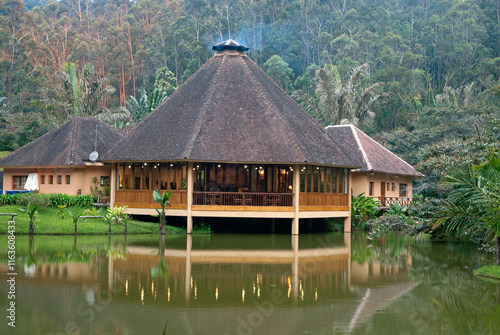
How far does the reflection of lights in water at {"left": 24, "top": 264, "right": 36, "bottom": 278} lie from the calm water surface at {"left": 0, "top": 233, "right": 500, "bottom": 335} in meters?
0.05

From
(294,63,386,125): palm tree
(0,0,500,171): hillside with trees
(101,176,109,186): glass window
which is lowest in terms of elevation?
(101,176,109,186): glass window

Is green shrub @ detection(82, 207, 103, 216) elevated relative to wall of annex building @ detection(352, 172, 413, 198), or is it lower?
lower

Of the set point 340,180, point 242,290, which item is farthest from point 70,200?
point 242,290

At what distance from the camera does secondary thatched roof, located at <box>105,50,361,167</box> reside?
1164 inches

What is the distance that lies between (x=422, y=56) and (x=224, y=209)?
5327 cm

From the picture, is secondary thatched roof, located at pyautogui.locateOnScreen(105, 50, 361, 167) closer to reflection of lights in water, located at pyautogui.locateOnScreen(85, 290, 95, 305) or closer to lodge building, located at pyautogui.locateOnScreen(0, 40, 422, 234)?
lodge building, located at pyautogui.locateOnScreen(0, 40, 422, 234)

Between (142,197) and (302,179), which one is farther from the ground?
(302,179)

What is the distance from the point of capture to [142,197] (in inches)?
1226

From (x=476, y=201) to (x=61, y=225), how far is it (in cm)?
1705

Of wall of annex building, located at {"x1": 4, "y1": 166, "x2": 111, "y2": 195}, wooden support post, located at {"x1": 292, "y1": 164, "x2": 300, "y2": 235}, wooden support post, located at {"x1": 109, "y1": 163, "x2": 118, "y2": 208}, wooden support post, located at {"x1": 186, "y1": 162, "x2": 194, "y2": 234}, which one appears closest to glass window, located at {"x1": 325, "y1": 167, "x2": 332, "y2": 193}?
wooden support post, located at {"x1": 292, "y1": 164, "x2": 300, "y2": 235}

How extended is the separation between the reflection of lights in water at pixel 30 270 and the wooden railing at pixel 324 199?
15.3m

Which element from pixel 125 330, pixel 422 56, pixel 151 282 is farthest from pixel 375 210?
pixel 422 56

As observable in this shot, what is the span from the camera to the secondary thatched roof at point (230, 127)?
2958cm

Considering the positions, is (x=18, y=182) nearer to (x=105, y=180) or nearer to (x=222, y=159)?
(x=105, y=180)
